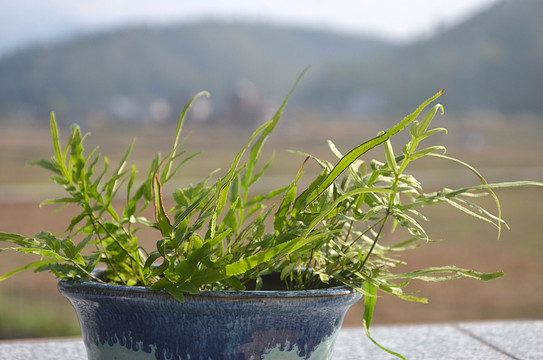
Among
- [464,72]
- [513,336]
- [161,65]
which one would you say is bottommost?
[513,336]

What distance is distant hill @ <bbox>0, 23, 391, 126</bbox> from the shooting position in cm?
3653

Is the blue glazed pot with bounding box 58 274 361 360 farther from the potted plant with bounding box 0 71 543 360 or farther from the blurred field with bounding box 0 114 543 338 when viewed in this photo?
the blurred field with bounding box 0 114 543 338

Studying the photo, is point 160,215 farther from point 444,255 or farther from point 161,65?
point 161,65

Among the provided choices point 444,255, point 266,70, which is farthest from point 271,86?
point 444,255

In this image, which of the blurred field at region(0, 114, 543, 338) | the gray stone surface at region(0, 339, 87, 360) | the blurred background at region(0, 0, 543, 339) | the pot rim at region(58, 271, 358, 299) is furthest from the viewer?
the blurred background at region(0, 0, 543, 339)

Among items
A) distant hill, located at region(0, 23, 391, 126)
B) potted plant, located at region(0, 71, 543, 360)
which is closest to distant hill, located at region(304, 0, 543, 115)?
distant hill, located at region(0, 23, 391, 126)

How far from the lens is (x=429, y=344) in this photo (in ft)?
2.23

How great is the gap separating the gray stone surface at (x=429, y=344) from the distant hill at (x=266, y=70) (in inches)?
1241

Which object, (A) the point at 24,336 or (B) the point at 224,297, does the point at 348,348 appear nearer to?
(B) the point at 224,297

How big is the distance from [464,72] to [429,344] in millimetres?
36549

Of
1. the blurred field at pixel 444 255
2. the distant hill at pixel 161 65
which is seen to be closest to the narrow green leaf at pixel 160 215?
the blurred field at pixel 444 255

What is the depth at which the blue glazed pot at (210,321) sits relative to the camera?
12.5 inches

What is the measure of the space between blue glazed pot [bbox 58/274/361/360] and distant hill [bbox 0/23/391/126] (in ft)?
110

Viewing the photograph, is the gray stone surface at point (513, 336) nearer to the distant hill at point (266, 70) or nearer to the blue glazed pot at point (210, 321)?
the blue glazed pot at point (210, 321)
